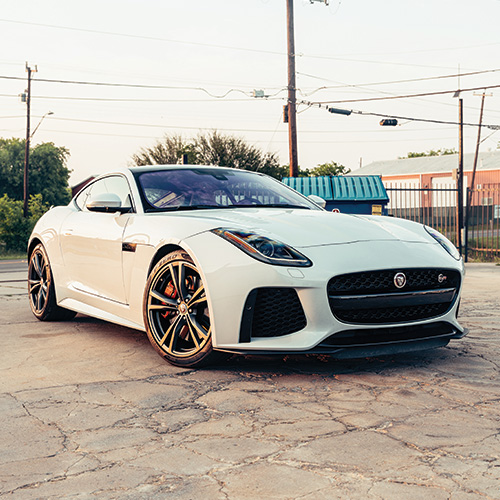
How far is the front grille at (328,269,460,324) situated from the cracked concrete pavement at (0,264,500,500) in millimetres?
365

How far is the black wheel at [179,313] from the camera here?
4.25 metres

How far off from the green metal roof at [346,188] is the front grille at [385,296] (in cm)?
1022

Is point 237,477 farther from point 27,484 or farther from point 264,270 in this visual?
point 264,270

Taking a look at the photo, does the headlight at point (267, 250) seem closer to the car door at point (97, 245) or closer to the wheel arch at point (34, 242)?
the car door at point (97, 245)

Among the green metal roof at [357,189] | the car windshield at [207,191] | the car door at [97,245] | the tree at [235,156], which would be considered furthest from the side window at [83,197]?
the tree at [235,156]

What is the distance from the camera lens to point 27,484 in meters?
2.57

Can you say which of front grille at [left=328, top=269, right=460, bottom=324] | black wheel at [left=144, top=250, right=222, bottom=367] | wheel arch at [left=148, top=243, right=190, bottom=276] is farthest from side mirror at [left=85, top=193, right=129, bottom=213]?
front grille at [left=328, top=269, right=460, bottom=324]

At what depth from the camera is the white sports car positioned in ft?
13.0

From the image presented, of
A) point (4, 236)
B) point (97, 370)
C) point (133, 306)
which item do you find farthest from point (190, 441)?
point (4, 236)

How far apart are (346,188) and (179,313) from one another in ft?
35.3

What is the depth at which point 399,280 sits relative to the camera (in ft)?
13.4

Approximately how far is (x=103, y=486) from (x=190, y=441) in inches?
22.3

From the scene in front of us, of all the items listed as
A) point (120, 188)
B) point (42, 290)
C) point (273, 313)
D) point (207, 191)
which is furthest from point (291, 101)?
point (273, 313)

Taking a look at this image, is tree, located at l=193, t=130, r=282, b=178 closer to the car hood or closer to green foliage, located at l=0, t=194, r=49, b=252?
green foliage, located at l=0, t=194, r=49, b=252
